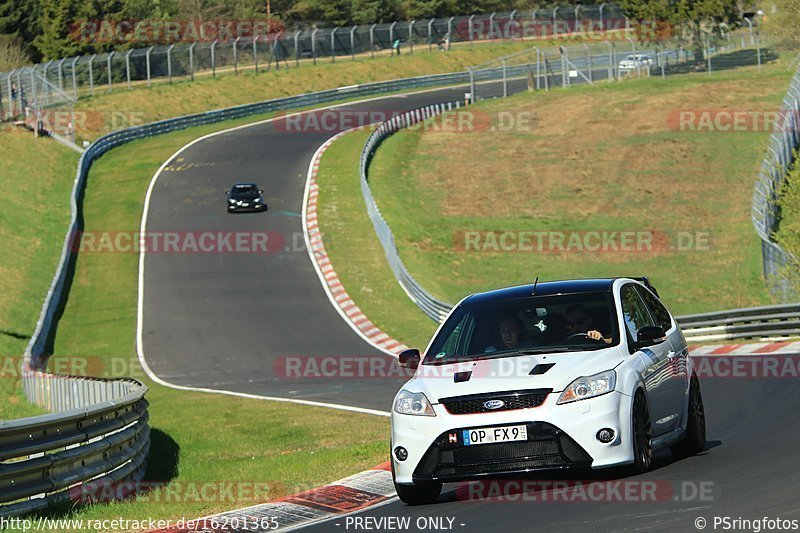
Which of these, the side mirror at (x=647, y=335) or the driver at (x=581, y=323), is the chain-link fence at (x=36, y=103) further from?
the side mirror at (x=647, y=335)

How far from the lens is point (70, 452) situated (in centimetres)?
1059

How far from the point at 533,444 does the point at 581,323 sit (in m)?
1.57

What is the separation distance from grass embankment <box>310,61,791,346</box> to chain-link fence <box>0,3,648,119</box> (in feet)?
52.6

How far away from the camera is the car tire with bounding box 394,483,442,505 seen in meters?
9.48

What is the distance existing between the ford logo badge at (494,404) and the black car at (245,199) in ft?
127

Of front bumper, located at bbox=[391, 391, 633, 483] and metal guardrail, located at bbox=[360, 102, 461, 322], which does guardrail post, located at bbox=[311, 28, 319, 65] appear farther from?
front bumper, located at bbox=[391, 391, 633, 483]

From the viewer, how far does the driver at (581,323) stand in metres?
10.1

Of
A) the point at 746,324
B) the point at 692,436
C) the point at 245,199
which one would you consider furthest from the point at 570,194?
the point at 692,436

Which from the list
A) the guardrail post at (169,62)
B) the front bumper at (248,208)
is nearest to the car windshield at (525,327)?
the front bumper at (248,208)

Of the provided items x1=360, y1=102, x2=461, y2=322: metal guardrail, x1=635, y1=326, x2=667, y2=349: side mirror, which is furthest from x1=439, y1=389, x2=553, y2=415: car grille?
x1=360, y1=102, x2=461, y2=322: metal guardrail

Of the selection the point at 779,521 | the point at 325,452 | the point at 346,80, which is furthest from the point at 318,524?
the point at 346,80

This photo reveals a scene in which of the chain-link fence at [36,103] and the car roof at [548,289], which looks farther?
the chain-link fence at [36,103]

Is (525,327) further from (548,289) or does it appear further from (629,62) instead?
(629,62)


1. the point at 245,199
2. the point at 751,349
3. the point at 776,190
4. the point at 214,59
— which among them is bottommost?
the point at 245,199
